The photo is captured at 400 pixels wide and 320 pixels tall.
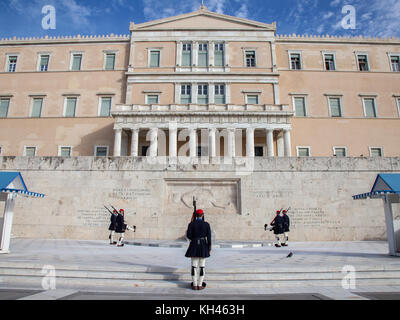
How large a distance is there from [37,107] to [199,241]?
35.6 metres

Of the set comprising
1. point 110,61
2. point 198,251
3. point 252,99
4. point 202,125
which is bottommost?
point 198,251

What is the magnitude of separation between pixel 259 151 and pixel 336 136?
9296 millimetres

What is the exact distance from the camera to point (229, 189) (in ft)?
52.0

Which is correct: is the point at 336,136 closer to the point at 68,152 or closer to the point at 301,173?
the point at 301,173

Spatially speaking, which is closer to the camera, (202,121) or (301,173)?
(301,173)

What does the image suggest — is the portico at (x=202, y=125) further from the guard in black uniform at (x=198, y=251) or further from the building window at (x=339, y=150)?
the guard in black uniform at (x=198, y=251)

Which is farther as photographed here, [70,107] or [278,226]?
[70,107]

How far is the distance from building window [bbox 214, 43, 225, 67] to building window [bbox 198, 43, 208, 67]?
44.8 inches

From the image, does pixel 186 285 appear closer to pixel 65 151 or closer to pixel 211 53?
pixel 65 151

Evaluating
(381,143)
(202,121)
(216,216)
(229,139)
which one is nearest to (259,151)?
(229,139)

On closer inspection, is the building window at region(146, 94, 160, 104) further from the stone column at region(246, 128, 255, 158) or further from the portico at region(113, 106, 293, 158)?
the stone column at region(246, 128, 255, 158)

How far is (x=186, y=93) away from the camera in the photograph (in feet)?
112

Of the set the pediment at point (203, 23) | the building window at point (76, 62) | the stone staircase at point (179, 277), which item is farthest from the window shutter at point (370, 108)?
the building window at point (76, 62)

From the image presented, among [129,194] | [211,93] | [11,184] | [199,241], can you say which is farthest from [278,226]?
[211,93]
